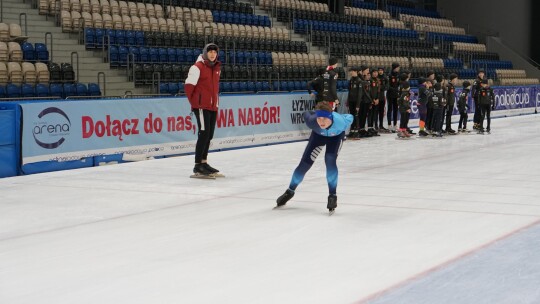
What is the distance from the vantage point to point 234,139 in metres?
16.4

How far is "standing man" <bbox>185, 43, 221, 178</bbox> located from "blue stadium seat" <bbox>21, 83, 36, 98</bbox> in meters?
5.82

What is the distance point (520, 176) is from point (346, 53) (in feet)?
62.1

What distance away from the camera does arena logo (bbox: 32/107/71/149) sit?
1225cm

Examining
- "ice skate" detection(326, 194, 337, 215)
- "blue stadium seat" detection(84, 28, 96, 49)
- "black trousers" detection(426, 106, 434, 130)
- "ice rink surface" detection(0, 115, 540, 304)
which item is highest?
"blue stadium seat" detection(84, 28, 96, 49)

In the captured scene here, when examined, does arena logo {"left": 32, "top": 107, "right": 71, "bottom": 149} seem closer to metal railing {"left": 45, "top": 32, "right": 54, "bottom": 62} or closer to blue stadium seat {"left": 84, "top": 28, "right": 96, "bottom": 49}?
metal railing {"left": 45, "top": 32, "right": 54, "bottom": 62}

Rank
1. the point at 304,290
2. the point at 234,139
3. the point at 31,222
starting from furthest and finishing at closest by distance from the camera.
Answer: the point at 234,139, the point at 31,222, the point at 304,290

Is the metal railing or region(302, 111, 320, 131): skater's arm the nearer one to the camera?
region(302, 111, 320, 131): skater's arm

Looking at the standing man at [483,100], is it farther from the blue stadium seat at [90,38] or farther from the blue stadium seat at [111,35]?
the blue stadium seat at [90,38]

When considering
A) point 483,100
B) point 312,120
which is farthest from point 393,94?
point 312,120

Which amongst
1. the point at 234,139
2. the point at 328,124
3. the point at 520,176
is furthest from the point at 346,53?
the point at 328,124

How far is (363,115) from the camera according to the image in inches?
766

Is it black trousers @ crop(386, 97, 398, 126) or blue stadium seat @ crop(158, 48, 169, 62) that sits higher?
blue stadium seat @ crop(158, 48, 169, 62)

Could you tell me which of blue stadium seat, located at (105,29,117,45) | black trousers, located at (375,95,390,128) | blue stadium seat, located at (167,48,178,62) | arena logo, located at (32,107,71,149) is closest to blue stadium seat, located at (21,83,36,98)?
arena logo, located at (32,107,71,149)

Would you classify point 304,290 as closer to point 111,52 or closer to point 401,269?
point 401,269
